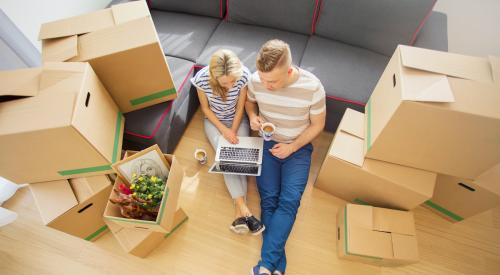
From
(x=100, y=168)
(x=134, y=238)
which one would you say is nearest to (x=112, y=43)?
(x=100, y=168)

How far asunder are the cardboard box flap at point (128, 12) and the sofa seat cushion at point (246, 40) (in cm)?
54

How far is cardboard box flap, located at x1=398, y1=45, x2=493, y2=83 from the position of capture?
108cm

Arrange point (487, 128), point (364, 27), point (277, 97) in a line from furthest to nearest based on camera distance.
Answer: point (364, 27)
point (277, 97)
point (487, 128)

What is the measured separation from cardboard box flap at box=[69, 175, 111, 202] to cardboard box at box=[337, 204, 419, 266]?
126 centimetres

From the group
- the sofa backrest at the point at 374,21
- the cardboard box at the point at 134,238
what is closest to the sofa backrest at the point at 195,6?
the sofa backrest at the point at 374,21

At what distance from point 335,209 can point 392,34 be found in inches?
44.7

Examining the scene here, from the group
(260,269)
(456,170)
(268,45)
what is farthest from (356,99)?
(260,269)

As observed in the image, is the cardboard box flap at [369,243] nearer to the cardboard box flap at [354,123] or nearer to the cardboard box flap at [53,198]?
the cardboard box flap at [354,123]

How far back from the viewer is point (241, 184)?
5.55 feet

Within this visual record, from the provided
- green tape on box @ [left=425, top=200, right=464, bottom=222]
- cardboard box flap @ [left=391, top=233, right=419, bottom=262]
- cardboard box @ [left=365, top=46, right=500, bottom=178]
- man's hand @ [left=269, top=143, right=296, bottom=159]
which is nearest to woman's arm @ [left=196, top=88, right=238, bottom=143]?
man's hand @ [left=269, top=143, right=296, bottom=159]

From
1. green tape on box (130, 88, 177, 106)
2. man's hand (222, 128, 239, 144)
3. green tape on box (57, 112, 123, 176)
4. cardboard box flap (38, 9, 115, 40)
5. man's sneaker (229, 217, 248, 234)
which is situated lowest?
man's sneaker (229, 217, 248, 234)

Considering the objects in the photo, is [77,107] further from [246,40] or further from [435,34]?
[435,34]

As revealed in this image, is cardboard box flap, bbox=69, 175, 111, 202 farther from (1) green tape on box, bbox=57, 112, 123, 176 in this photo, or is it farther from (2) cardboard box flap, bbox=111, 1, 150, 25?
(2) cardboard box flap, bbox=111, 1, 150, 25

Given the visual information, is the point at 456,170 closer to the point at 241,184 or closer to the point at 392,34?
the point at 392,34
